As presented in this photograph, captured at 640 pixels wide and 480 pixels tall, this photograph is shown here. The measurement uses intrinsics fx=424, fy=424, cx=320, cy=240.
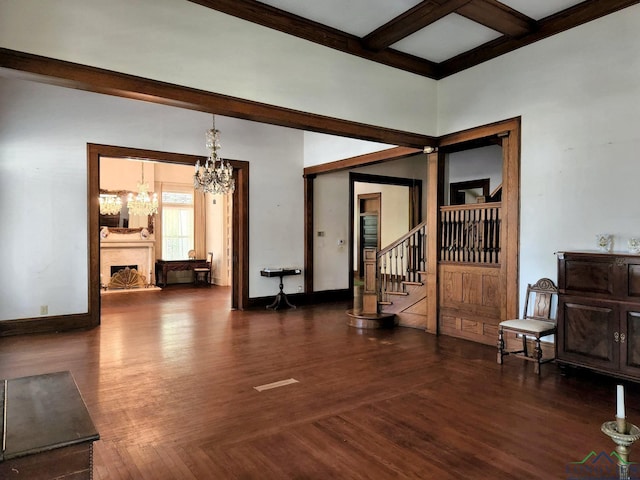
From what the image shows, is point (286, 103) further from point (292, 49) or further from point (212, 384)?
point (212, 384)

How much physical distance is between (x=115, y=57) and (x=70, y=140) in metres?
3.66

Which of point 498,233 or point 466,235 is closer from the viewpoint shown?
point 498,233

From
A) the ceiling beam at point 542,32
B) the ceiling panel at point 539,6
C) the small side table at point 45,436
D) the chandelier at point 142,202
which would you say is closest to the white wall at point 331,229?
the ceiling beam at point 542,32

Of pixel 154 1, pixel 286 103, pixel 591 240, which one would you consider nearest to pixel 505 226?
pixel 591 240

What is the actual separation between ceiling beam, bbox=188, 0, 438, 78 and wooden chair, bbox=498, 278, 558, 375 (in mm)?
3116

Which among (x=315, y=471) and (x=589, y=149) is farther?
(x=589, y=149)

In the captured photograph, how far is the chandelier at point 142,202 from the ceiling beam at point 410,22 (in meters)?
7.61

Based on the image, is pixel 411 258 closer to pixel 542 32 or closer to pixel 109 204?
pixel 542 32

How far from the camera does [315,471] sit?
8.14 feet

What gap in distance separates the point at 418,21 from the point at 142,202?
8.41m

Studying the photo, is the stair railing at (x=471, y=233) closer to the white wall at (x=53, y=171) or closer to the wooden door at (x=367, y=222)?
the white wall at (x=53, y=171)

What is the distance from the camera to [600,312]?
3826 mm

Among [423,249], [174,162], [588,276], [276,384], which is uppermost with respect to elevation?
[174,162]

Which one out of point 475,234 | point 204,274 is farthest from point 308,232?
point 204,274
